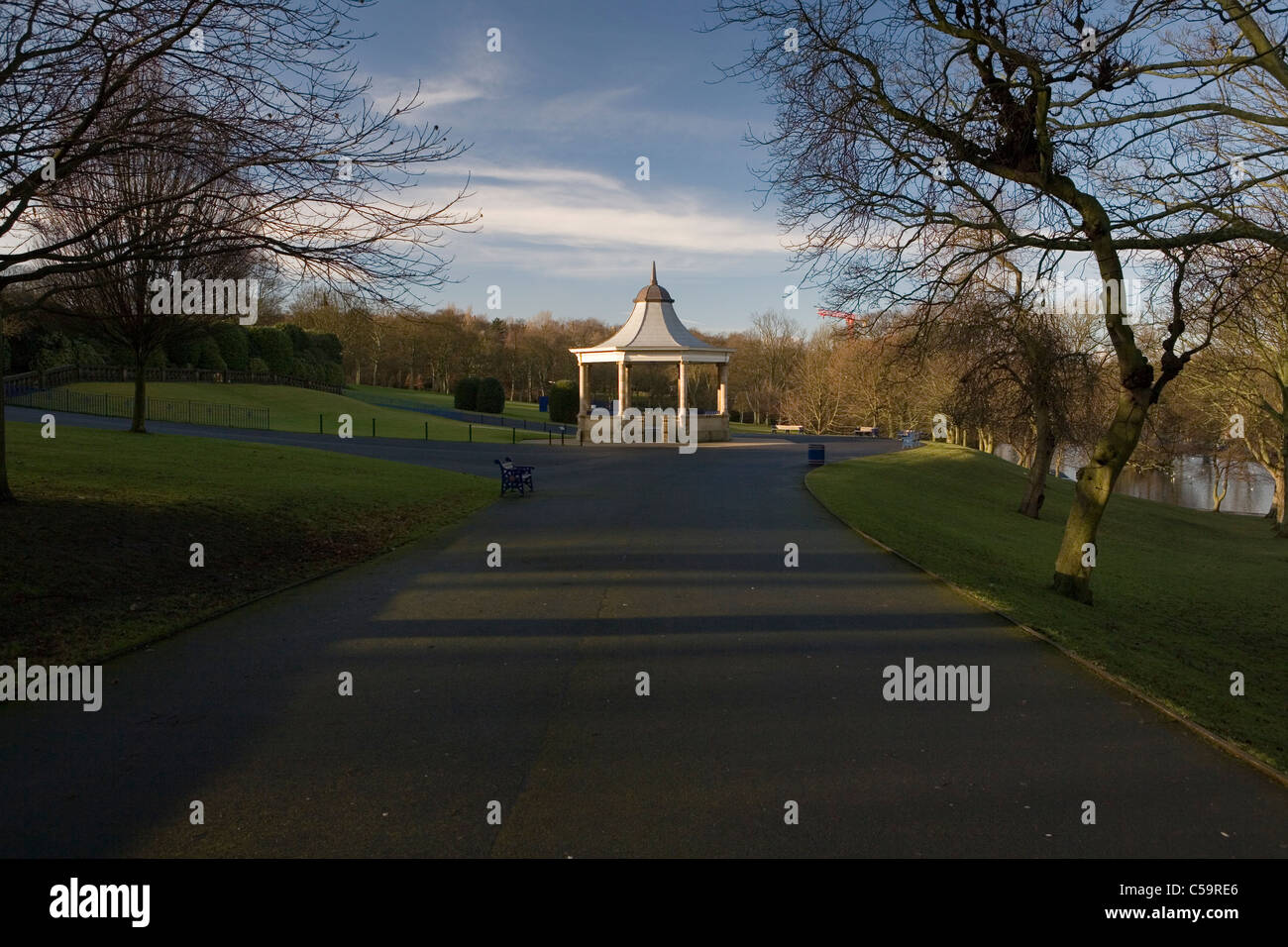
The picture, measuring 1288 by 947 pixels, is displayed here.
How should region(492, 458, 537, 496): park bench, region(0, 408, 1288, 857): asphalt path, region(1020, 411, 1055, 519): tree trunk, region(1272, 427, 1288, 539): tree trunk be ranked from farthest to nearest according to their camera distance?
region(1272, 427, 1288, 539): tree trunk < region(1020, 411, 1055, 519): tree trunk < region(492, 458, 537, 496): park bench < region(0, 408, 1288, 857): asphalt path

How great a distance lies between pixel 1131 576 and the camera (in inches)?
774

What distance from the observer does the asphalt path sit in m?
4.70

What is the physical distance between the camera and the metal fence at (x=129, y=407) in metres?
40.8

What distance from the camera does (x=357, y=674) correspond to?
7.41 meters

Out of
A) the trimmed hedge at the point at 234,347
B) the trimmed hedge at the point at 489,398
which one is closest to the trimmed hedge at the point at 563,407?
the trimmed hedge at the point at 489,398

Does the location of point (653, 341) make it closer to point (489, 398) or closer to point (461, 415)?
point (461, 415)

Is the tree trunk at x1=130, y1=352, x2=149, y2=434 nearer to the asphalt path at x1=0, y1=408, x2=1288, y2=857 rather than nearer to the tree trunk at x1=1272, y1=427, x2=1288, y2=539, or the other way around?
the asphalt path at x1=0, y1=408, x2=1288, y2=857

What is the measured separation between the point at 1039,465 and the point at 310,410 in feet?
124

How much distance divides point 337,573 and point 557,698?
5840 millimetres

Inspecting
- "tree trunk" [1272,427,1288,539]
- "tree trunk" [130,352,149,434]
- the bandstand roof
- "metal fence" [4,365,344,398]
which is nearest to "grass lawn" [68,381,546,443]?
"metal fence" [4,365,344,398]

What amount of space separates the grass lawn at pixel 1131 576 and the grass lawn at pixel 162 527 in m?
8.63

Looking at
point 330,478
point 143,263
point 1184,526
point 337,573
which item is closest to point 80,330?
point 330,478

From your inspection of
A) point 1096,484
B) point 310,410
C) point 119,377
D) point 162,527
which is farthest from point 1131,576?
point 119,377

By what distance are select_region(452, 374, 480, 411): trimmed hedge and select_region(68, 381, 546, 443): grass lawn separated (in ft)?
24.7
